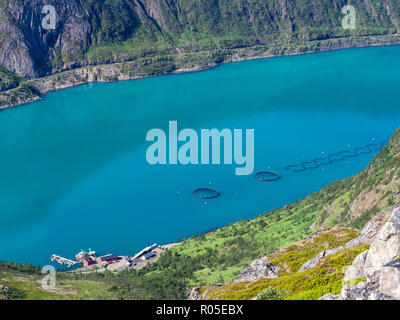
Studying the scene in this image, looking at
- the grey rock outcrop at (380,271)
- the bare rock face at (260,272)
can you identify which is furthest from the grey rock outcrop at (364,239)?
the grey rock outcrop at (380,271)

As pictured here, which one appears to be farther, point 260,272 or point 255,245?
point 255,245

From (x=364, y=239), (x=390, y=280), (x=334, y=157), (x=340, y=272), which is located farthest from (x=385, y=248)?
(x=334, y=157)

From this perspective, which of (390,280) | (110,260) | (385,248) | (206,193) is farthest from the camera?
(206,193)

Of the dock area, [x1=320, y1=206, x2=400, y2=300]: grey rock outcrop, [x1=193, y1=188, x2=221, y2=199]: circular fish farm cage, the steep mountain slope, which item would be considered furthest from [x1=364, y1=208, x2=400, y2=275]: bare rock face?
[x1=193, y1=188, x2=221, y2=199]: circular fish farm cage

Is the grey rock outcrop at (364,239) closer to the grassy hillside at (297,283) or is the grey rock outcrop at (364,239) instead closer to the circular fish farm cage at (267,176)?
the grassy hillside at (297,283)

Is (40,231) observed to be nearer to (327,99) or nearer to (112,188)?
(112,188)

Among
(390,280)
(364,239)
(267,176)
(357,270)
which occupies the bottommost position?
(390,280)

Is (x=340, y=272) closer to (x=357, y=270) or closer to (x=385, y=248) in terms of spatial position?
(x=357, y=270)
